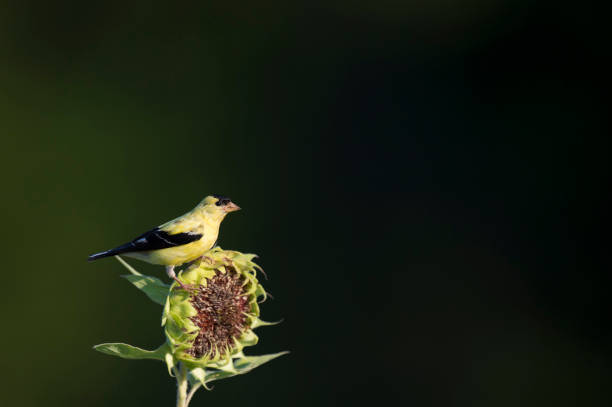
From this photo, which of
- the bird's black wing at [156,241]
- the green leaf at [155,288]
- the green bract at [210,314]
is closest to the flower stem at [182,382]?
the green bract at [210,314]

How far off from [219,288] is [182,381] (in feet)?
0.94

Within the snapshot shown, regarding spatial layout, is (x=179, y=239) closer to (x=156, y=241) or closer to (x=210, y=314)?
(x=156, y=241)

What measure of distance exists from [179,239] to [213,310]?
0.26 m

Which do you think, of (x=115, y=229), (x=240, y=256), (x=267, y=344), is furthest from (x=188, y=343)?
(x=115, y=229)

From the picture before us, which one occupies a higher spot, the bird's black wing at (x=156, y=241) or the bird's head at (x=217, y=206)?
the bird's head at (x=217, y=206)

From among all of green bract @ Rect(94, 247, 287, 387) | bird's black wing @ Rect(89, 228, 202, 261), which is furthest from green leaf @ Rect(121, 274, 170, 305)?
bird's black wing @ Rect(89, 228, 202, 261)

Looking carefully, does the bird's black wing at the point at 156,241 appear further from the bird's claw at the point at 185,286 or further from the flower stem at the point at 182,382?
the flower stem at the point at 182,382

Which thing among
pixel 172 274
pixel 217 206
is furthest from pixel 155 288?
pixel 217 206

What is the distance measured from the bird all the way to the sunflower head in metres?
0.08

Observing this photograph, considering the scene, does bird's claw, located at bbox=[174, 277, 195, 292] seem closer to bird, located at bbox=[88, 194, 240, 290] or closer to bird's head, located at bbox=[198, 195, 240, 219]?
bird, located at bbox=[88, 194, 240, 290]

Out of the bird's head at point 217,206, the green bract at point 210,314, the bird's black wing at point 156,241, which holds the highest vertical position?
the bird's head at point 217,206

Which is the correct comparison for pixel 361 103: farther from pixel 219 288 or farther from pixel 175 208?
pixel 219 288

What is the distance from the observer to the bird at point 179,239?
205 centimetres

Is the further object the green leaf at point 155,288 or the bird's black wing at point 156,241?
the green leaf at point 155,288
